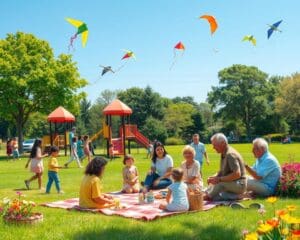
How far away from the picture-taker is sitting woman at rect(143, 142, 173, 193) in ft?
39.2

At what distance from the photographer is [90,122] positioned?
279 feet

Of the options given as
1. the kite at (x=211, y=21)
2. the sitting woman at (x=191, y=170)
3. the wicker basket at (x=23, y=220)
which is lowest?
the wicker basket at (x=23, y=220)

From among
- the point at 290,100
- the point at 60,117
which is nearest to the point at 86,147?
the point at 60,117

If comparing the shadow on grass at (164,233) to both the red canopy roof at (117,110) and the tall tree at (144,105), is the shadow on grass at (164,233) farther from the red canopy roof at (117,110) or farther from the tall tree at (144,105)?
the tall tree at (144,105)

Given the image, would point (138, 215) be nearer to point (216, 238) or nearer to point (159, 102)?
point (216, 238)

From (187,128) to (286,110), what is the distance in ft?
68.1

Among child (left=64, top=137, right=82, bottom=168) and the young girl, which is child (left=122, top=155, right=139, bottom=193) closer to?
the young girl

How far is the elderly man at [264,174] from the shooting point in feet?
32.7

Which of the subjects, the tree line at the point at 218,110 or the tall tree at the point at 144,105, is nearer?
the tree line at the point at 218,110

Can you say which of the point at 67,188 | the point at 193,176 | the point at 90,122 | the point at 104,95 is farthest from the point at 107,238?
the point at 104,95

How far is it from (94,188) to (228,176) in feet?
9.06

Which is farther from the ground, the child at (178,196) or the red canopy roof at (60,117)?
the red canopy roof at (60,117)

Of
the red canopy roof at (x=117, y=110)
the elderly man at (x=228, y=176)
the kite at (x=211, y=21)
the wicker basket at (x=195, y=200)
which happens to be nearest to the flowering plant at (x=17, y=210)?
the wicker basket at (x=195, y=200)

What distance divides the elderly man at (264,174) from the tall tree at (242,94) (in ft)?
213
